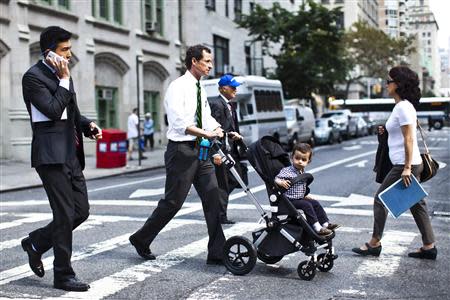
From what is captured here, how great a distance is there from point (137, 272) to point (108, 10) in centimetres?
2602

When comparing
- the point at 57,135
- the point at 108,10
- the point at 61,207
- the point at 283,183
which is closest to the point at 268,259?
the point at 283,183

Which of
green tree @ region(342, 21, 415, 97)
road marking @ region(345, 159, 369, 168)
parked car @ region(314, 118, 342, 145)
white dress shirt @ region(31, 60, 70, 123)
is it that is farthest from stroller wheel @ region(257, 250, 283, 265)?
green tree @ region(342, 21, 415, 97)

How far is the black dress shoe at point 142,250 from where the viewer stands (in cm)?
678

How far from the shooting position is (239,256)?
6.23 meters

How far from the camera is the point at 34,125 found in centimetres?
558

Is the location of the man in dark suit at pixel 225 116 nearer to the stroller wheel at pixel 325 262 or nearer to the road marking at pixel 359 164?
the stroller wheel at pixel 325 262

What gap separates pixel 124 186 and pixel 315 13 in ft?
92.6

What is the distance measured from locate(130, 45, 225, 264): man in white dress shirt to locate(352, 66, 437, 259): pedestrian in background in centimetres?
165

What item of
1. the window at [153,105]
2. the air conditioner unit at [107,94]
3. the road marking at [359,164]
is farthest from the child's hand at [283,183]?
the window at [153,105]

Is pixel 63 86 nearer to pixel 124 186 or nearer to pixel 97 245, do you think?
pixel 97 245

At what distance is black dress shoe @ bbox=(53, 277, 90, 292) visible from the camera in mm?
5547

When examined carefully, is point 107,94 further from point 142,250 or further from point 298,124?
point 142,250

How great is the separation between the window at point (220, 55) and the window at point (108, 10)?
9837mm

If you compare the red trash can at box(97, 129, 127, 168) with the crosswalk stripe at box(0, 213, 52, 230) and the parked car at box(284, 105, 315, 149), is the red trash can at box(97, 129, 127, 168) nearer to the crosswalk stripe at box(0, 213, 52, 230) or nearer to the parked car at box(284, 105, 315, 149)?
the parked car at box(284, 105, 315, 149)
